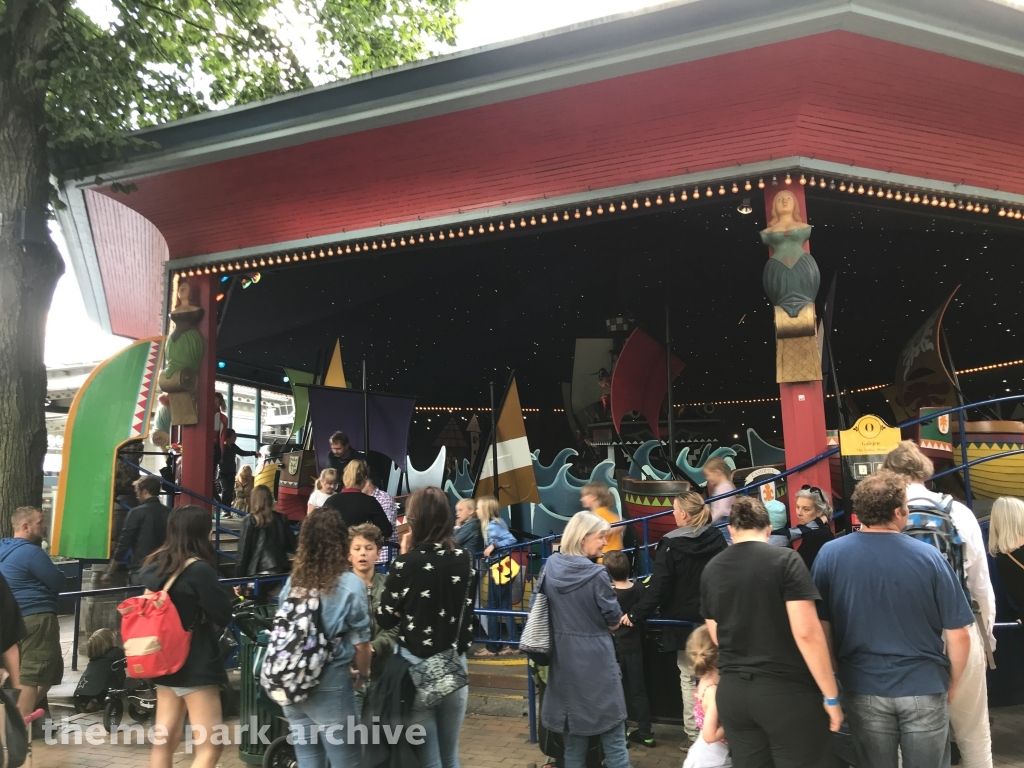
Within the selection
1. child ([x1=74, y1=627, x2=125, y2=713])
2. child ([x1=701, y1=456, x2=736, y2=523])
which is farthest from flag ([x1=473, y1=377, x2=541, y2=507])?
child ([x1=74, y1=627, x2=125, y2=713])

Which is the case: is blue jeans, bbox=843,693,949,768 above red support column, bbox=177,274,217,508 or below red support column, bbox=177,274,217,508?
below

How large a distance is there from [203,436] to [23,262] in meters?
2.79

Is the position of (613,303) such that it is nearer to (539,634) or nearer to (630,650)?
(630,650)

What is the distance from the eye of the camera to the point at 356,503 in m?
6.21

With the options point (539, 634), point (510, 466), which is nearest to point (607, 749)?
point (539, 634)

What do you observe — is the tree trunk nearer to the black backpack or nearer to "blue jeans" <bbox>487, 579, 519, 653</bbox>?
"blue jeans" <bbox>487, 579, 519, 653</bbox>

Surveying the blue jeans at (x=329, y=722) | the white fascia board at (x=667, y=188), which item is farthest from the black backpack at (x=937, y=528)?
the white fascia board at (x=667, y=188)

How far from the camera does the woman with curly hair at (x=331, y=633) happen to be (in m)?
3.32

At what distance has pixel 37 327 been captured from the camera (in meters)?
7.05

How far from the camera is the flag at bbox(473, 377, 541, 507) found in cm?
977

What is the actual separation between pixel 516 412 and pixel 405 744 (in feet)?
22.2

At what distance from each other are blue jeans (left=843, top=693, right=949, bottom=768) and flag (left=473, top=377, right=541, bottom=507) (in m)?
6.74

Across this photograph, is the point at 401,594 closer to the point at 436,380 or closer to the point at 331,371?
the point at 331,371

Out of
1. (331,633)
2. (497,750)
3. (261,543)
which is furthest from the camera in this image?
(261,543)
